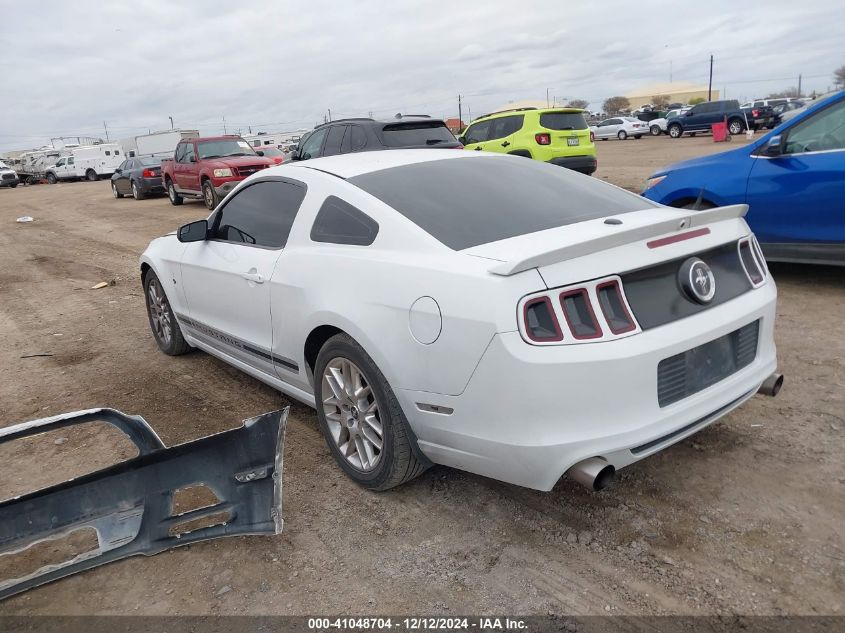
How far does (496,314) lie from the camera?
2490mm

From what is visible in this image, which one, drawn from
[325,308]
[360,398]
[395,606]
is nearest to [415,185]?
[325,308]

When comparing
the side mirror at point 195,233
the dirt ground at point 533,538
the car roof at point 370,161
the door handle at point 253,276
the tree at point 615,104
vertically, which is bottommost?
the dirt ground at point 533,538

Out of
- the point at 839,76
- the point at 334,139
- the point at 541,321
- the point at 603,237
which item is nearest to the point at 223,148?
the point at 334,139

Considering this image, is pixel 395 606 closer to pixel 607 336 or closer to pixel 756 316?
pixel 607 336

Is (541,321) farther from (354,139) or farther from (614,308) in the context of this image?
(354,139)

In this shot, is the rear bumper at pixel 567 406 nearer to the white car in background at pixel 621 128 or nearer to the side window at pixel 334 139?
the side window at pixel 334 139

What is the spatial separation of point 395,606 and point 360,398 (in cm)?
98

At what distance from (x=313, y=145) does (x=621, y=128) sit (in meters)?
34.1

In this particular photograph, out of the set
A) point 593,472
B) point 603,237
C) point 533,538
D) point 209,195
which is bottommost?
point 533,538

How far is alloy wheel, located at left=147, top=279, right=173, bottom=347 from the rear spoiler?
3.74 meters

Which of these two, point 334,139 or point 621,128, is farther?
point 621,128

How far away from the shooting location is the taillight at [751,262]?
3.14m

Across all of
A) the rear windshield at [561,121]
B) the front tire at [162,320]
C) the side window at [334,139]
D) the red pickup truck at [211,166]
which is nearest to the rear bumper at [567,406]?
the front tire at [162,320]

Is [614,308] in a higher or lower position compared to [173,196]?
higher
